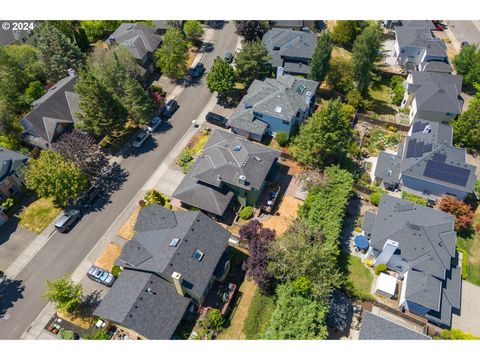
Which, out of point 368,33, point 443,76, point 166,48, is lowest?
point 443,76

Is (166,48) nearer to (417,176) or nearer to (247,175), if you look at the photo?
(247,175)

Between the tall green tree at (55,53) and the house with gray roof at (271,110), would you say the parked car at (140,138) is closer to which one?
the house with gray roof at (271,110)

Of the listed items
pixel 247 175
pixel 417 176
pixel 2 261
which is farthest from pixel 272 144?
pixel 2 261

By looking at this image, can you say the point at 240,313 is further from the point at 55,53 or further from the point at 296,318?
the point at 55,53

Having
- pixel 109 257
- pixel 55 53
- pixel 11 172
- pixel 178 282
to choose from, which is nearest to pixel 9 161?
pixel 11 172

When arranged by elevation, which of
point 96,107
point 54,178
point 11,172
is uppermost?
point 96,107

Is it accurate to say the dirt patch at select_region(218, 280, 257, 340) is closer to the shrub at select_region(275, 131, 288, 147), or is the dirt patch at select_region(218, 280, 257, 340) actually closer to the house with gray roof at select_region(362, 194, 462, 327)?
the house with gray roof at select_region(362, 194, 462, 327)

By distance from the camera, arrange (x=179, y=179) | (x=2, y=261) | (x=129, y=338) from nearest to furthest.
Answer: (x=129, y=338) < (x=2, y=261) < (x=179, y=179)

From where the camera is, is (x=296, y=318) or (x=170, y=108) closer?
(x=296, y=318)
